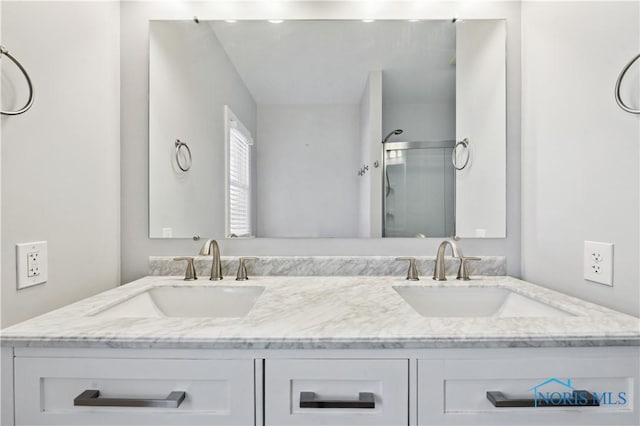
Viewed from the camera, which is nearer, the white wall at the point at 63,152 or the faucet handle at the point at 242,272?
the white wall at the point at 63,152

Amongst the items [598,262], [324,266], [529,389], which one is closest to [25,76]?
[324,266]

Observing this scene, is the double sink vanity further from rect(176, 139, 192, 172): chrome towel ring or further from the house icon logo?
rect(176, 139, 192, 172): chrome towel ring

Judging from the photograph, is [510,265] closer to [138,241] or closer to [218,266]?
[218,266]

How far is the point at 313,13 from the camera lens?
1.49 m

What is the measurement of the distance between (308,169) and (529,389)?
107 centimetres

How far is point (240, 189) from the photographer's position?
152cm

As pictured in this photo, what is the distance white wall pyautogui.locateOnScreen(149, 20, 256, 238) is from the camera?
1.50 metres

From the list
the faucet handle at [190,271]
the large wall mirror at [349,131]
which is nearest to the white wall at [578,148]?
the large wall mirror at [349,131]

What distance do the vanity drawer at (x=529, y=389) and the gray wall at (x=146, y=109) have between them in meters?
0.73

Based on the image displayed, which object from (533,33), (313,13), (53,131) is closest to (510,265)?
(533,33)

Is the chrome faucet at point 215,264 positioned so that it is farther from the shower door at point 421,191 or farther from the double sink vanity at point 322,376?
the shower door at point 421,191

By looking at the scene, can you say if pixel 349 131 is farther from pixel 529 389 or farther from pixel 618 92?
pixel 529 389

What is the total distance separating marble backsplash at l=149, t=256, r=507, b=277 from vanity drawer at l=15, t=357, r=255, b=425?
2.25 ft

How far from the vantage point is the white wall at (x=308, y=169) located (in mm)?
1513
